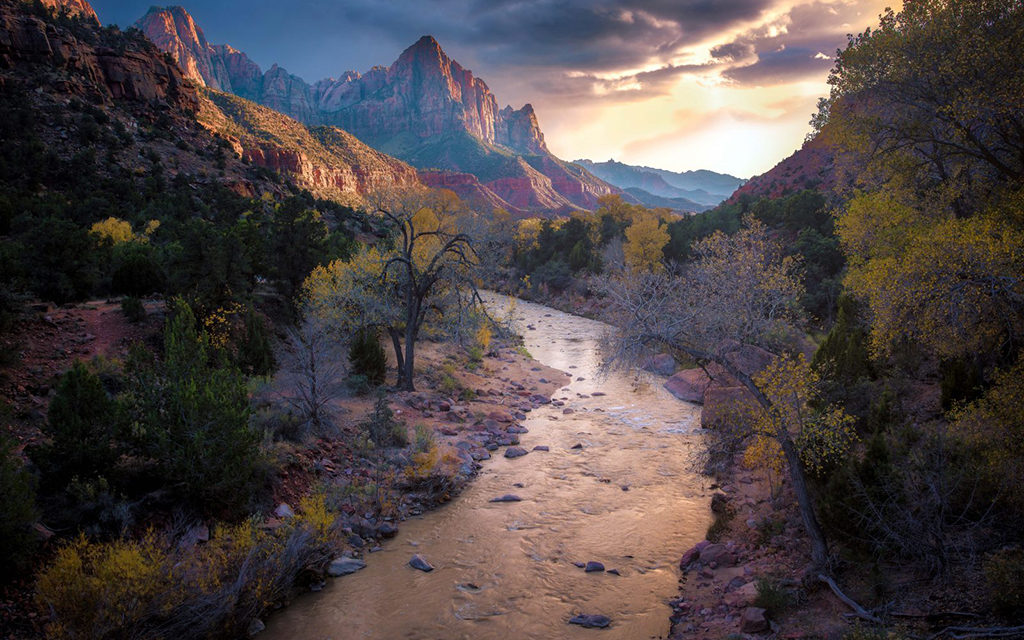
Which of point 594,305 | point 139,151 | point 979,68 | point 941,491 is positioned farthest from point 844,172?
point 139,151

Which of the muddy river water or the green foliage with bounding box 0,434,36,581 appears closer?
the green foliage with bounding box 0,434,36,581

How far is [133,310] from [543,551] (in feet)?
47.9

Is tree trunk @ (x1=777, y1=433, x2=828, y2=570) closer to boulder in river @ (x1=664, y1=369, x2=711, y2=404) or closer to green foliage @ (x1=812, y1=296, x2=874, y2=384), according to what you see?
green foliage @ (x1=812, y1=296, x2=874, y2=384)

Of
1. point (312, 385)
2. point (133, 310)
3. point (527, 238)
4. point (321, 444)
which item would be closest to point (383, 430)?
point (321, 444)

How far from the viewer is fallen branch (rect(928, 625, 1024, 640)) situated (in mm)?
5293

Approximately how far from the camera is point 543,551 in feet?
34.4

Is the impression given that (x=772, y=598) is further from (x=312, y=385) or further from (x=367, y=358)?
(x=367, y=358)

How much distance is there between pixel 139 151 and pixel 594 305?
42.0m

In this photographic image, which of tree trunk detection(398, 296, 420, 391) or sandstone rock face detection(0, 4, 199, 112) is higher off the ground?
sandstone rock face detection(0, 4, 199, 112)

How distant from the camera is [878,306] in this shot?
401 inches

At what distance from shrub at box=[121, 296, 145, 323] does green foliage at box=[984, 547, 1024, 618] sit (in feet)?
67.0

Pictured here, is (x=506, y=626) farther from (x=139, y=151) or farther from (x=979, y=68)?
(x=139, y=151)

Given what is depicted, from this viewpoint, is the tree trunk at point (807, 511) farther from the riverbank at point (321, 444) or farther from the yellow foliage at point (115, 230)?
the yellow foliage at point (115, 230)

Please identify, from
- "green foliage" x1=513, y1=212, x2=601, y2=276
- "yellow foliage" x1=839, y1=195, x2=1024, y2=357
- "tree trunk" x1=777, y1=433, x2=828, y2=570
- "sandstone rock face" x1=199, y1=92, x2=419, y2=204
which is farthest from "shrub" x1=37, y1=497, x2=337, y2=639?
"sandstone rock face" x1=199, y1=92, x2=419, y2=204
